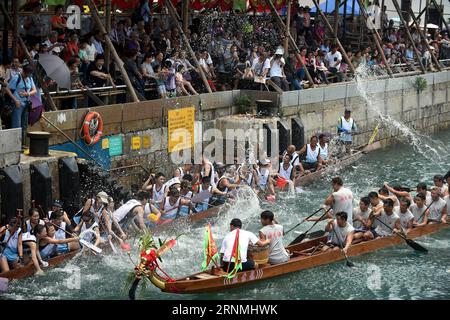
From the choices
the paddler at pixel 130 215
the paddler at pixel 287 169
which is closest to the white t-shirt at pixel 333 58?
the paddler at pixel 287 169

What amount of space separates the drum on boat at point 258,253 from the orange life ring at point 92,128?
211 inches

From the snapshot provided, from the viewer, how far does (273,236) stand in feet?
53.9

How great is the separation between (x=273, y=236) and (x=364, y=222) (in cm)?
293

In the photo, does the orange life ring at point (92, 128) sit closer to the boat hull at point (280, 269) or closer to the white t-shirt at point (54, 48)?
the white t-shirt at point (54, 48)

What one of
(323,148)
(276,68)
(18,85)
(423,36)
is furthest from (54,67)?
(423,36)

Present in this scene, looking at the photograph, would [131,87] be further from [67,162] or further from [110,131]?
[67,162]

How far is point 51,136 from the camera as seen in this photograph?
64.8 ft

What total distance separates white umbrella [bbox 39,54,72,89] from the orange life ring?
937 millimetres

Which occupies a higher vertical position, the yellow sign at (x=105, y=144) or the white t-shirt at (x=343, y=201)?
the yellow sign at (x=105, y=144)

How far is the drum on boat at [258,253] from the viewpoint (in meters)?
16.3

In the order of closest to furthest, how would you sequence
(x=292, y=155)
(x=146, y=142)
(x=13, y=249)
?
(x=13, y=249) < (x=146, y=142) < (x=292, y=155)

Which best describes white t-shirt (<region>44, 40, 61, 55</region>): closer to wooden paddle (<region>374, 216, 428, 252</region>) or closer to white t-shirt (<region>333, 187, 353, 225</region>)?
white t-shirt (<region>333, 187, 353, 225</region>)

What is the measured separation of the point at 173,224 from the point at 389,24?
18242 mm

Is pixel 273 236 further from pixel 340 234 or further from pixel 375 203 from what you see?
pixel 375 203
